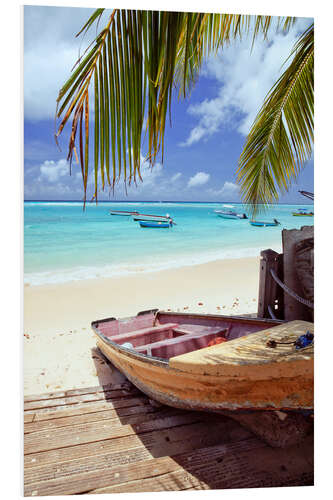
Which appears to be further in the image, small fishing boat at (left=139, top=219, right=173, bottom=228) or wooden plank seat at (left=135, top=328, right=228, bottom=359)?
small fishing boat at (left=139, top=219, right=173, bottom=228)

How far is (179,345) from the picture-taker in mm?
2316

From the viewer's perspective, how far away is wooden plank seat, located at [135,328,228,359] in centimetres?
226

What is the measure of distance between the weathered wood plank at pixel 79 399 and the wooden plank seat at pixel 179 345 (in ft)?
0.98

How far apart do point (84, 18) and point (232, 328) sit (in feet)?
6.94

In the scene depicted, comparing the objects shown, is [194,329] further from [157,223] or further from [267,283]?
[157,223]

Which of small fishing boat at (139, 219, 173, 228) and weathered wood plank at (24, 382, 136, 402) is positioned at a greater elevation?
small fishing boat at (139, 219, 173, 228)

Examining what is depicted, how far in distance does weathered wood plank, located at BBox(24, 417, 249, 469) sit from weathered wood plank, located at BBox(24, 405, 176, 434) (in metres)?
0.15

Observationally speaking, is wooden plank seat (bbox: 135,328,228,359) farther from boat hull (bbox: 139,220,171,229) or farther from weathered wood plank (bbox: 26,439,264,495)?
boat hull (bbox: 139,220,171,229)

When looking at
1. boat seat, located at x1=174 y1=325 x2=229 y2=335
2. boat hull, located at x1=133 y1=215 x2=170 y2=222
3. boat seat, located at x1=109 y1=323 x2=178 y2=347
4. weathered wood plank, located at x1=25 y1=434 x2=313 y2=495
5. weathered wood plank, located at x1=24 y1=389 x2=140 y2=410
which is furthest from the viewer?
boat hull, located at x1=133 y1=215 x2=170 y2=222

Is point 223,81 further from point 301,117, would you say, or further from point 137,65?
point 137,65

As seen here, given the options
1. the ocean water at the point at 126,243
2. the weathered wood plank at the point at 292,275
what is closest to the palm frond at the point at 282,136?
the weathered wood plank at the point at 292,275

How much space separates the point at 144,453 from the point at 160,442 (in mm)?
113

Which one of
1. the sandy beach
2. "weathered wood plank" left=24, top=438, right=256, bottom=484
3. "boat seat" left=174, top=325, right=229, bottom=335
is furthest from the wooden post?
the sandy beach

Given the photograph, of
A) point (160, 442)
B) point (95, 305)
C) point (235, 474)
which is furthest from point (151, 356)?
point (95, 305)
